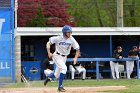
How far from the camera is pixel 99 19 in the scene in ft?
152

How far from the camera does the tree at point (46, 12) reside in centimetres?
4135

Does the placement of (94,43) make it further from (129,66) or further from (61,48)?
(61,48)

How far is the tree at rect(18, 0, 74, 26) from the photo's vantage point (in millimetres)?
41347

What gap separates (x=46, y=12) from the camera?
43.0m

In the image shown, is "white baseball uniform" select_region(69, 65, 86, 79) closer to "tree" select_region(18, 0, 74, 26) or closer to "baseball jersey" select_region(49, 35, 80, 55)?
"baseball jersey" select_region(49, 35, 80, 55)

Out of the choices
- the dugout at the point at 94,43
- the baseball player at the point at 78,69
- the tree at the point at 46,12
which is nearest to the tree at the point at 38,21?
the tree at the point at 46,12

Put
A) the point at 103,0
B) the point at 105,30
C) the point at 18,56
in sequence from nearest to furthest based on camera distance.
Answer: the point at 18,56
the point at 105,30
the point at 103,0

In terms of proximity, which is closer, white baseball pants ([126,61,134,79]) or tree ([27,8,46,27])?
white baseball pants ([126,61,134,79])

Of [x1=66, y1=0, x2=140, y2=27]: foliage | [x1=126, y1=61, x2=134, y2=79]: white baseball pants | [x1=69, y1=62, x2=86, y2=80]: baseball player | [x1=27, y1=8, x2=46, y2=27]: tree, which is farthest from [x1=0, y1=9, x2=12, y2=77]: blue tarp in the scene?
[x1=66, y1=0, x2=140, y2=27]: foliage

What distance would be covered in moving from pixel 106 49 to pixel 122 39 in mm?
962

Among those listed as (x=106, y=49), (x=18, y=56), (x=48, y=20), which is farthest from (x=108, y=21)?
(x=18, y=56)

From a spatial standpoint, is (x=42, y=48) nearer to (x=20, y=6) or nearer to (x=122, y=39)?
(x=122, y=39)

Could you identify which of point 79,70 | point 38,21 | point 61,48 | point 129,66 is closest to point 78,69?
point 79,70

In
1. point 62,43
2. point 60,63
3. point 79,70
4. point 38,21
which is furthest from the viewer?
point 38,21
